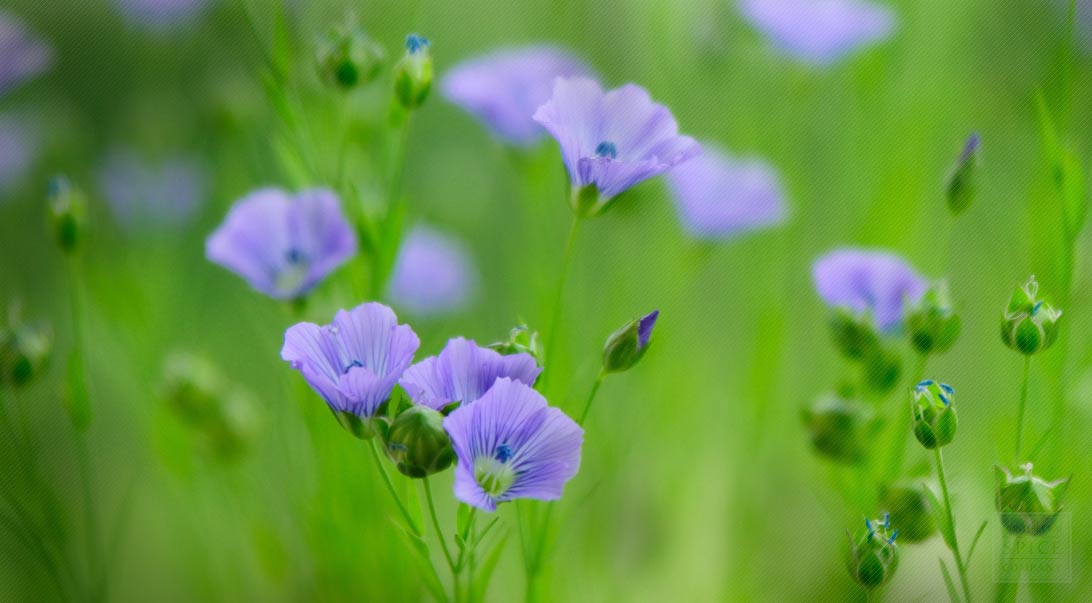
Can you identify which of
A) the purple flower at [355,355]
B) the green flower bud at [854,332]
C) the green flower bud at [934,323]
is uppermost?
the green flower bud at [934,323]

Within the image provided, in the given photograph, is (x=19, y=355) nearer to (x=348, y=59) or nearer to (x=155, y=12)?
(x=348, y=59)

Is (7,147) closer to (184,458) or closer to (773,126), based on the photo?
(184,458)

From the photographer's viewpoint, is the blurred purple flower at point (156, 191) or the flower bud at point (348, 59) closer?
the flower bud at point (348, 59)

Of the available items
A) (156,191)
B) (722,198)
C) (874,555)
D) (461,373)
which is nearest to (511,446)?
(461,373)

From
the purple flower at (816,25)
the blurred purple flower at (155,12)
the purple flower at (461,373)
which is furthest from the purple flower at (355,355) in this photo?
the blurred purple flower at (155,12)

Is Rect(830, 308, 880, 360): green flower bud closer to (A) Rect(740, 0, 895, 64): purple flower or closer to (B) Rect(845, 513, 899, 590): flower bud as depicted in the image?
(B) Rect(845, 513, 899, 590): flower bud

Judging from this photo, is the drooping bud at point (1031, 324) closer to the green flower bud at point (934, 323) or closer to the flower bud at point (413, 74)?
the green flower bud at point (934, 323)

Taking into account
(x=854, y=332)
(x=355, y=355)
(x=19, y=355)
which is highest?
(x=854, y=332)
